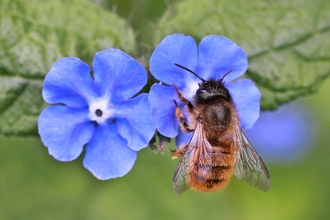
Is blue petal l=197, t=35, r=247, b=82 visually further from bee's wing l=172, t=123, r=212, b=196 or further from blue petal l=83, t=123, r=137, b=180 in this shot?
blue petal l=83, t=123, r=137, b=180

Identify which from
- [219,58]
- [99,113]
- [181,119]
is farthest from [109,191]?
[219,58]

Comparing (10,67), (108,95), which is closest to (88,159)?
(108,95)

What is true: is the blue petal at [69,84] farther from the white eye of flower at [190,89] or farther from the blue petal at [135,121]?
the white eye of flower at [190,89]

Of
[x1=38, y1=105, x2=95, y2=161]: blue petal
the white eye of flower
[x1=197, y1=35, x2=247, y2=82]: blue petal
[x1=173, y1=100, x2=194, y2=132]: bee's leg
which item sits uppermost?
[x1=197, y1=35, x2=247, y2=82]: blue petal

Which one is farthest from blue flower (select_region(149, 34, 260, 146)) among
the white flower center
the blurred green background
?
the blurred green background

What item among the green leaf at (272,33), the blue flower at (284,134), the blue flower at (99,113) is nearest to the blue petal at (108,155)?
the blue flower at (99,113)

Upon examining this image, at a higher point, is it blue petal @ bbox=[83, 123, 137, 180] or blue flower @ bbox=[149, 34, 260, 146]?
blue flower @ bbox=[149, 34, 260, 146]
